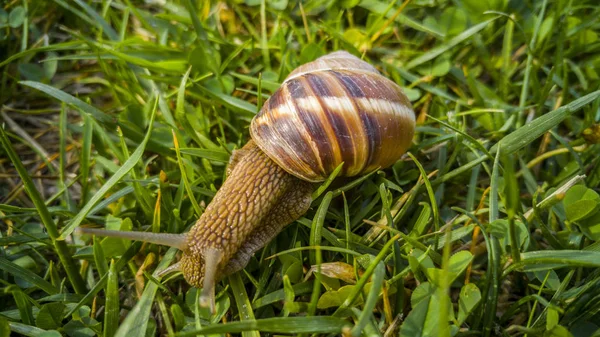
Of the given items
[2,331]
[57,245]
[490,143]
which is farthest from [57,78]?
[490,143]

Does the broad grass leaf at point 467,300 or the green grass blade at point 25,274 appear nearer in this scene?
the broad grass leaf at point 467,300

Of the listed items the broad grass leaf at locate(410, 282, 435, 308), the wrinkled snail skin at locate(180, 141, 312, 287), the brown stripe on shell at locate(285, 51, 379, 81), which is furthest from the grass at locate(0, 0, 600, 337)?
the brown stripe on shell at locate(285, 51, 379, 81)

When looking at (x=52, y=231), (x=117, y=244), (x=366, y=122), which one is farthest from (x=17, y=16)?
(x=366, y=122)

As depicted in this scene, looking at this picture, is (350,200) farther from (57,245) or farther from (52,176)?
(52,176)

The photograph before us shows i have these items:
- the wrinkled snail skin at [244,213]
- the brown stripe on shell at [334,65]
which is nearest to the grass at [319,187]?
the wrinkled snail skin at [244,213]

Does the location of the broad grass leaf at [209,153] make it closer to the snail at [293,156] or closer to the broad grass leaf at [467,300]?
the snail at [293,156]

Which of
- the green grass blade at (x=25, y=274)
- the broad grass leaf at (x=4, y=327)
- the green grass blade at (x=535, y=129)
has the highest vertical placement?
the green grass blade at (x=535, y=129)

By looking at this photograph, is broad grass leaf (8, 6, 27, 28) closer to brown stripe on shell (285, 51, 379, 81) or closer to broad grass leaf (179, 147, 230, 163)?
broad grass leaf (179, 147, 230, 163)
